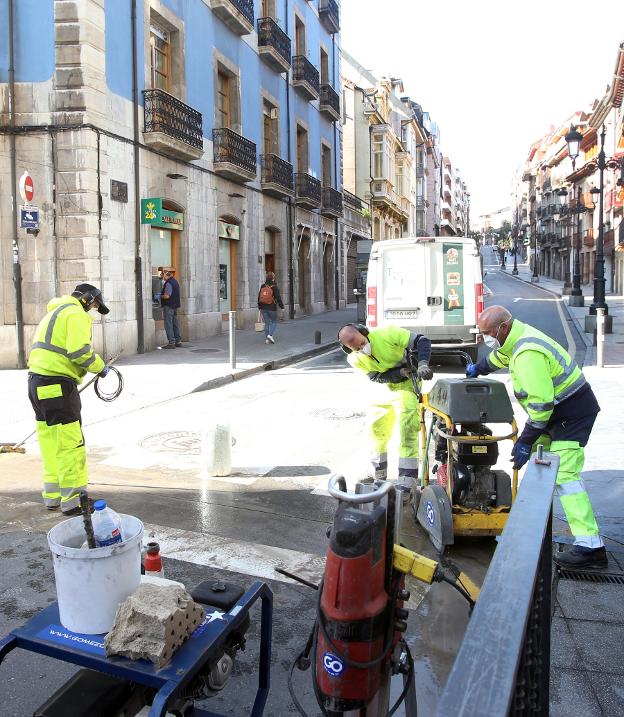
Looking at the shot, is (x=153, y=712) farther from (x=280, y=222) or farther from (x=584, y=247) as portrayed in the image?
(x=584, y=247)

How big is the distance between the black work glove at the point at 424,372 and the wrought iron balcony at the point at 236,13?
1762cm

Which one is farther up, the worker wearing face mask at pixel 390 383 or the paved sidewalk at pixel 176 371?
the worker wearing face mask at pixel 390 383

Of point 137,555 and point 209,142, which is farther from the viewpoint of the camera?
point 209,142

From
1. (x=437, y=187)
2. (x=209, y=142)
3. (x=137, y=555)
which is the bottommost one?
(x=137, y=555)

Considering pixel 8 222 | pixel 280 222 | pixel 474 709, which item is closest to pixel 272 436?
pixel 474 709

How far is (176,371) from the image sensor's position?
523 inches

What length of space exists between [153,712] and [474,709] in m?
1.27

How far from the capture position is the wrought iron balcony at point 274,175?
929 inches

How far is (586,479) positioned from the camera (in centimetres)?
607

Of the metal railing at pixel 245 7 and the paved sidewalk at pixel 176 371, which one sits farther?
the metal railing at pixel 245 7

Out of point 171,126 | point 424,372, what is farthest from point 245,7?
point 424,372

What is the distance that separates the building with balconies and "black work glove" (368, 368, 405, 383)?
1014 centimetres

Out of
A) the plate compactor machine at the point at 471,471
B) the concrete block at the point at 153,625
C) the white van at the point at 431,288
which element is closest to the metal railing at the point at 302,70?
the white van at the point at 431,288

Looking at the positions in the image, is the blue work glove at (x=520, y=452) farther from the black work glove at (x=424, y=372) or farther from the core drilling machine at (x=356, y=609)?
the core drilling machine at (x=356, y=609)
